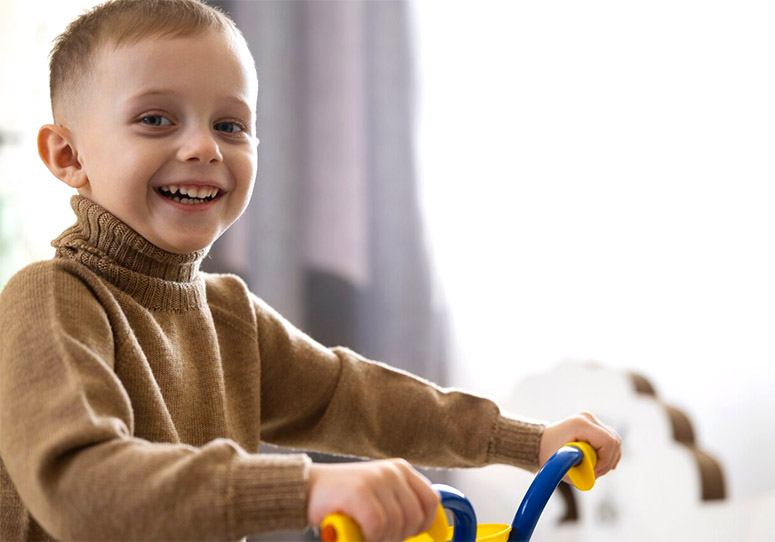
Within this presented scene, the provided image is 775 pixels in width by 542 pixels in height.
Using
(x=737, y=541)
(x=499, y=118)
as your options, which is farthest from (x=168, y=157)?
(x=737, y=541)

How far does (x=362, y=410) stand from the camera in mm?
1008

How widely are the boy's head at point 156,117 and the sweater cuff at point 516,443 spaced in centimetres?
33

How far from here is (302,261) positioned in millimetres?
1723

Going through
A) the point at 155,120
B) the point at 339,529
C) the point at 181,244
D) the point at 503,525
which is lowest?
the point at 503,525

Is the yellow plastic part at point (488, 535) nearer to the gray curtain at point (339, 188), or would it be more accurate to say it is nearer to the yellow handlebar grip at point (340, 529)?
the yellow handlebar grip at point (340, 529)

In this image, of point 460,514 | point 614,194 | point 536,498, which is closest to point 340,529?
point 460,514

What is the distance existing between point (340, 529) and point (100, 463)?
17 cm

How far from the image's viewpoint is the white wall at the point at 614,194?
125cm

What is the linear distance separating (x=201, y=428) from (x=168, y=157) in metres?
0.24

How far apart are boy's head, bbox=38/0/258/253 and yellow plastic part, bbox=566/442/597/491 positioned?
38cm

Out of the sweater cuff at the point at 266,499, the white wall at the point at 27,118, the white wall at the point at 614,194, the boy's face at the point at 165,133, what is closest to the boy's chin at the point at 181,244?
the boy's face at the point at 165,133

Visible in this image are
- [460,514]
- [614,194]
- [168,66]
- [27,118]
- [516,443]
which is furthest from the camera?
[27,118]

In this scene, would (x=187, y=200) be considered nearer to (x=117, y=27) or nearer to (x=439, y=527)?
(x=117, y=27)

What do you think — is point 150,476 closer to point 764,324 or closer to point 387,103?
point 764,324
